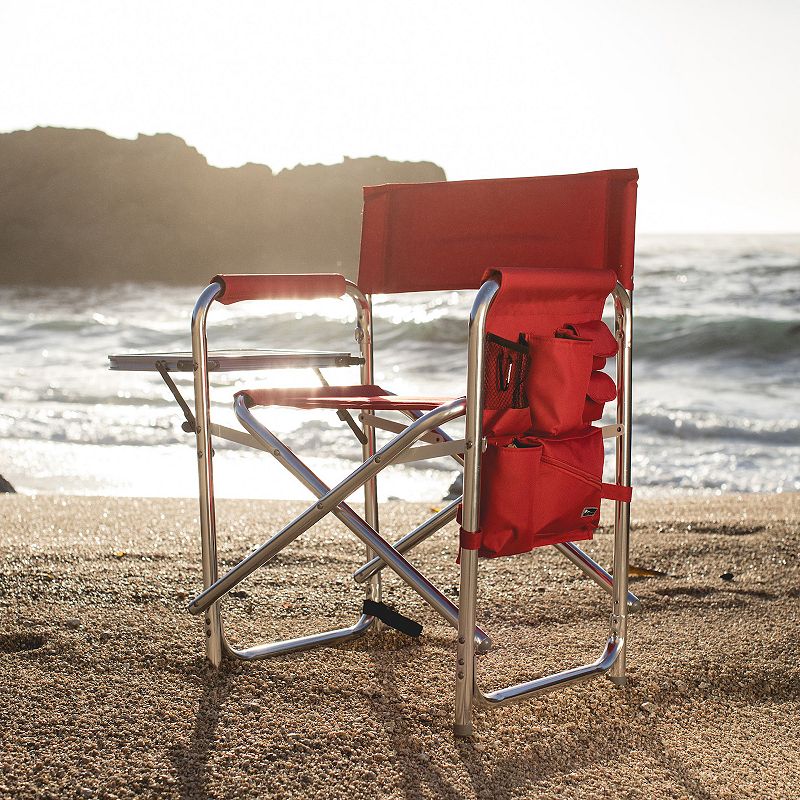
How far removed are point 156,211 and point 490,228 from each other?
2364 cm

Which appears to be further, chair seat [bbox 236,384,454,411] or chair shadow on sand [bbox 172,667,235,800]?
chair seat [bbox 236,384,454,411]

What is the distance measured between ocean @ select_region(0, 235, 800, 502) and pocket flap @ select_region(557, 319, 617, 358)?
81cm

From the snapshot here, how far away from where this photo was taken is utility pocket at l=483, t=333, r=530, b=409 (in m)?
1.59

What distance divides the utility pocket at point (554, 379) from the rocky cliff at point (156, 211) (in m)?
20.5

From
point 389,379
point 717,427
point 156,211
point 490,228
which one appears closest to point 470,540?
point 490,228

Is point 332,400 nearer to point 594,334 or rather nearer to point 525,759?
point 594,334

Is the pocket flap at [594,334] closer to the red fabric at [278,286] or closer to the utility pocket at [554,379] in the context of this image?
the utility pocket at [554,379]

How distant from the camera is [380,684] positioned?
5.61ft

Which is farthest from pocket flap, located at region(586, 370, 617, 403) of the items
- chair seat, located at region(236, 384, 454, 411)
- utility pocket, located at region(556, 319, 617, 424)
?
chair seat, located at region(236, 384, 454, 411)

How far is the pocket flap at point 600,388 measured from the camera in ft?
5.52

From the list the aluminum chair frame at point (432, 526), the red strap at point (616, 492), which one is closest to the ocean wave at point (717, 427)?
the aluminum chair frame at point (432, 526)

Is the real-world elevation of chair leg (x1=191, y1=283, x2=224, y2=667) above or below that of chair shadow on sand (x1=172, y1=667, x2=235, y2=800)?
above

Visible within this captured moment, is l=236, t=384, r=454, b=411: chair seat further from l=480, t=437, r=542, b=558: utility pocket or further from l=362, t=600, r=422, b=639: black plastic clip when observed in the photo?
l=362, t=600, r=422, b=639: black plastic clip

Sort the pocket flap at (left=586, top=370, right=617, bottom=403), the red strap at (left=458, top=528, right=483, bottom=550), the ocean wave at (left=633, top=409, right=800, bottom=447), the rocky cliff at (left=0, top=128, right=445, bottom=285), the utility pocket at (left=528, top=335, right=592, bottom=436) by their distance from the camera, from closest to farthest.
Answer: the red strap at (left=458, top=528, right=483, bottom=550) < the utility pocket at (left=528, top=335, right=592, bottom=436) < the pocket flap at (left=586, top=370, right=617, bottom=403) < the ocean wave at (left=633, top=409, right=800, bottom=447) < the rocky cliff at (left=0, top=128, right=445, bottom=285)
